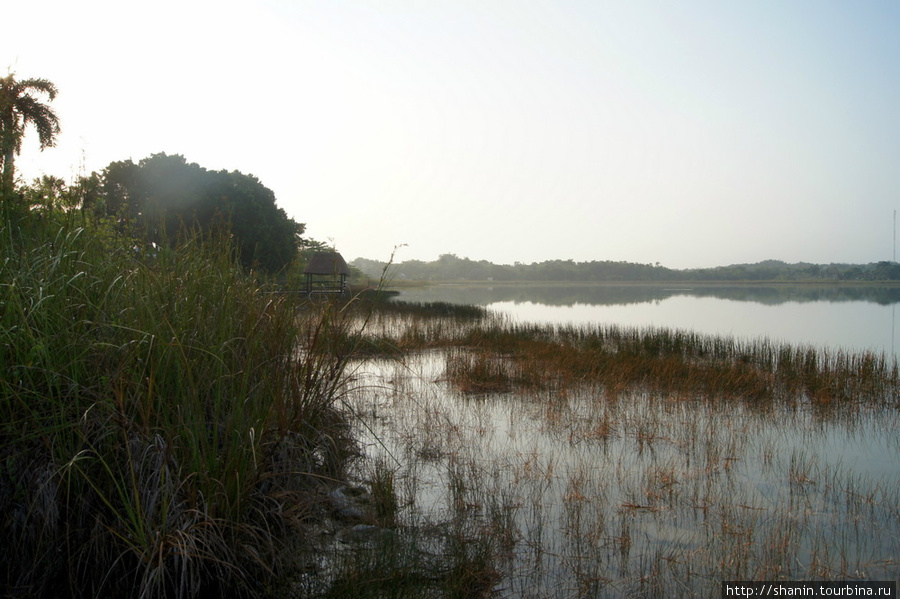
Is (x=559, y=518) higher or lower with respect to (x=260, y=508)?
lower

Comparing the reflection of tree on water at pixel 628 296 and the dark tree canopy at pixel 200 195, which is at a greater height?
the dark tree canopy at pixel 200 195

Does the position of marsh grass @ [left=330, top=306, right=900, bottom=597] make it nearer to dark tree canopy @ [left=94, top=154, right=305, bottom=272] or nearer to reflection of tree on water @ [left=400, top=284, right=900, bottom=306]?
dark tree canopy @ [left=94, top=154, right=305, bottom=272]

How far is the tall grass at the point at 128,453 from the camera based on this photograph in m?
2.66

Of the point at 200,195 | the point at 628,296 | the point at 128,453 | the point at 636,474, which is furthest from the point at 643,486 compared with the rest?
the point at 628,296

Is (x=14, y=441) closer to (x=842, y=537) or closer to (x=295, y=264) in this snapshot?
(x=295, y=264)

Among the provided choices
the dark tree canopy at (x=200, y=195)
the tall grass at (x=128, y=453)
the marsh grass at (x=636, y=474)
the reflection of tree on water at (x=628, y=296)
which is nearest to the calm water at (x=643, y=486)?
the marsh grass at (x=636, y=474)

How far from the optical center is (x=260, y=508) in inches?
122

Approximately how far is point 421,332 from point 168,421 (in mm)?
11817

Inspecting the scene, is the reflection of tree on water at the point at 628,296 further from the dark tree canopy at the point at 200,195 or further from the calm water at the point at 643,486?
the calm water at the point at 643,486

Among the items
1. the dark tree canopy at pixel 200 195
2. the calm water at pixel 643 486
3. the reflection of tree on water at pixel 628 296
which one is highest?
the dark tree canopy at pixel 200 195

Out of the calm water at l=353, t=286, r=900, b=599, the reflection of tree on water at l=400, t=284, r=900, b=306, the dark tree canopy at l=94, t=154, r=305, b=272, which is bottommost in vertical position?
the calm water at l=353, t=286, r=900, b=599

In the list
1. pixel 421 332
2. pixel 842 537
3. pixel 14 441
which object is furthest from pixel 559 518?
pixel 421 332

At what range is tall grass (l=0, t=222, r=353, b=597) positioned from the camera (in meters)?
2.66

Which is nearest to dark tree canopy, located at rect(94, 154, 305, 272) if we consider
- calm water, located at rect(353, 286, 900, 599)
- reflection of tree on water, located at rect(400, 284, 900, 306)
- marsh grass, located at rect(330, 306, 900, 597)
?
reflection of tree on water, located at rect(400, 284, 900, 306)
